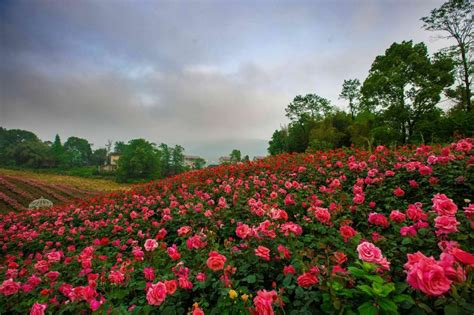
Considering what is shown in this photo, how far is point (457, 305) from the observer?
88cm

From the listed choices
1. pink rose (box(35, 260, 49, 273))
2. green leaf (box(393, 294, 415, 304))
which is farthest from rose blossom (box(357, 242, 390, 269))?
pink rose (box(35, 260, 49, 273))

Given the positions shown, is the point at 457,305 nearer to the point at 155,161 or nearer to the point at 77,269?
the point at 77,269

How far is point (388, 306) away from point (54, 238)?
6.65 metres

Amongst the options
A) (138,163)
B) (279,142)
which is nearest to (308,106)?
(279,142)

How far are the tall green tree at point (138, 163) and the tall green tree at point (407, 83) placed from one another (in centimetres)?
3650

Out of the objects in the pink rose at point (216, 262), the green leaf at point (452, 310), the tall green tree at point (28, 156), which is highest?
the tall green tree at point (28, 156)

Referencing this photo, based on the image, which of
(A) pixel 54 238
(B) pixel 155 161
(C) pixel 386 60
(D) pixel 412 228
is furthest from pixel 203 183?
(B) pixel 155 161

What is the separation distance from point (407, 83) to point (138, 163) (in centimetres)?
3879

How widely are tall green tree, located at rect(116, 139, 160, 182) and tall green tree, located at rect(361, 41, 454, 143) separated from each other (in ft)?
120

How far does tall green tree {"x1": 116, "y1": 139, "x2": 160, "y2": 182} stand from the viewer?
39.0m

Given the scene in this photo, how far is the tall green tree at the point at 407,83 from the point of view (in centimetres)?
1398

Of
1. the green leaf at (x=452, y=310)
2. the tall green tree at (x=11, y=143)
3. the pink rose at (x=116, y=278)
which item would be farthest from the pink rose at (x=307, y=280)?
the tall green tree at (x=11, y=143)

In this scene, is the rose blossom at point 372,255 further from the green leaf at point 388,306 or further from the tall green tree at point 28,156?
the tall green tree at point 28,156

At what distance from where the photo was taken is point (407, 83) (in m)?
15.0
